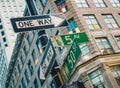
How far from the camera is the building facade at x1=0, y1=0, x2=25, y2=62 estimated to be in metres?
86.7

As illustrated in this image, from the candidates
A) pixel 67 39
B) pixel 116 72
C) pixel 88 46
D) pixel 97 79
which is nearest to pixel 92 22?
pixel 88 46

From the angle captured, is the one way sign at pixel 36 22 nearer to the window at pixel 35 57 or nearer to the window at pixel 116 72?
the window at pixel 116 72

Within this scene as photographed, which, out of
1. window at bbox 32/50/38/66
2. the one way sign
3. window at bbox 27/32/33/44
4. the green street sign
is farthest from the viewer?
window at bbox 27/32/33/44

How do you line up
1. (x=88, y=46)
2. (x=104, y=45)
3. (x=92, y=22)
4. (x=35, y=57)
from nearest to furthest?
(x=88, y=46) < (x=104, y=45) < (x=92, y=22) < (x=35, y=57)

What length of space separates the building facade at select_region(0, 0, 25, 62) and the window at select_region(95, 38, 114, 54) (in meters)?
56.2

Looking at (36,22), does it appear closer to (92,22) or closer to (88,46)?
(88,46)

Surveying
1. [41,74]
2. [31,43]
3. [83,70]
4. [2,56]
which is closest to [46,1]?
[31,43]

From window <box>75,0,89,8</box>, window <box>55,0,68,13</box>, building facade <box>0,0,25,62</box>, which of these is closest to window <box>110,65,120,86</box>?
window <box>75,0,89,8</box>

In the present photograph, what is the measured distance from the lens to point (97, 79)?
1024 inches

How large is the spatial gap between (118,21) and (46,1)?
9.38 meters

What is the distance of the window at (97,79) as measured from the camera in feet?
84.4

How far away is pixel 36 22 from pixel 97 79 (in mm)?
18049

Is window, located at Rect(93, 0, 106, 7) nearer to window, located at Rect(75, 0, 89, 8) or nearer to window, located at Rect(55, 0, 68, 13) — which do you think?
window, located at Rect(75, 0, 89, 8)

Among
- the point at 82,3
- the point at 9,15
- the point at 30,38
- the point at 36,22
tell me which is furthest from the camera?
the point at 9,15
